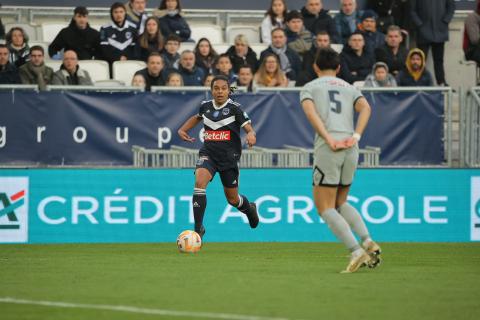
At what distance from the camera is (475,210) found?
18000mm

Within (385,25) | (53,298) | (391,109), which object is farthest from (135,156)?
(53,298)

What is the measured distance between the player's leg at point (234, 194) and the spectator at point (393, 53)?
6.25 metres

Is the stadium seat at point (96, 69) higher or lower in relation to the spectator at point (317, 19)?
lower

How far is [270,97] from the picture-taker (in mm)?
18203

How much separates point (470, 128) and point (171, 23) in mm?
6213

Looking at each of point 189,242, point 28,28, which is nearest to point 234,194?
point 189,242

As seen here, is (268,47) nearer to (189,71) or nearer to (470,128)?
(189,71)

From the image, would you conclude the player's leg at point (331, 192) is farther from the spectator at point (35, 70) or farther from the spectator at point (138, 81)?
the spectator at point (35, 70)

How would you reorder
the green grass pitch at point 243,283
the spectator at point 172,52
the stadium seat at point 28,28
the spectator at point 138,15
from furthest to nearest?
the stadium seat at point 28,28, the spectator at point 138,15, the spectator at point 172,52, the green grass pitch at point 243,283

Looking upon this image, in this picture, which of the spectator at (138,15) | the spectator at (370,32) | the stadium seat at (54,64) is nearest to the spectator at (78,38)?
the stadium seat at (54,64)

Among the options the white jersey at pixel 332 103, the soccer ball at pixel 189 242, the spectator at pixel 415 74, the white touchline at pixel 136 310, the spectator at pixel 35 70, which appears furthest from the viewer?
the spectator at pixel 415 74

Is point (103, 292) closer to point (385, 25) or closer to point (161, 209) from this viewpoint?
point (161, 209)

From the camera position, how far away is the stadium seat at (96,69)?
20031 millimetres

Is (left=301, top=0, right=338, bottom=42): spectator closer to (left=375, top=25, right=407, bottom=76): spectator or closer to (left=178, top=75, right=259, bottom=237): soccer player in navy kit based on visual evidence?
(left=375, top=25, right=407, bottom=76): spectator
